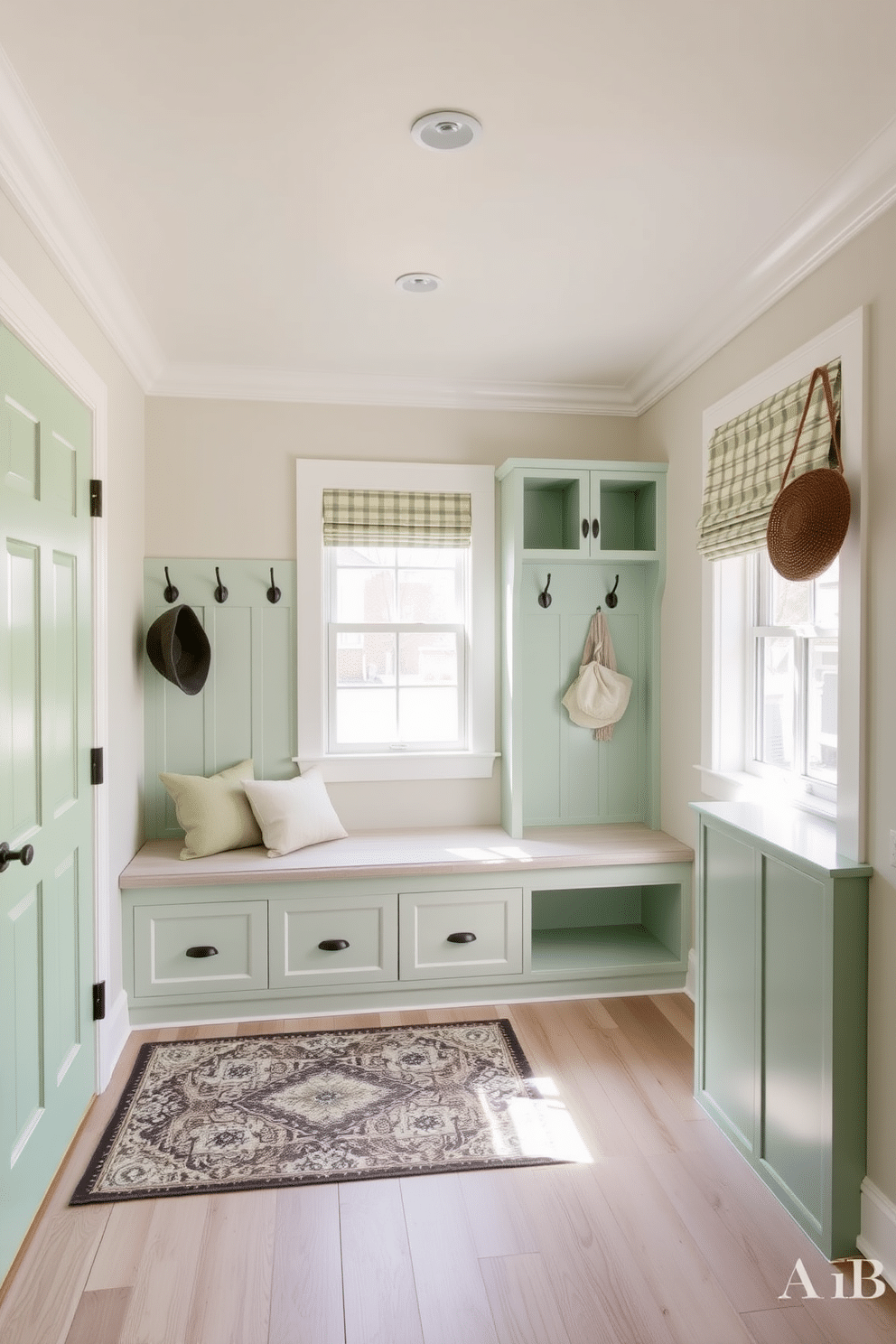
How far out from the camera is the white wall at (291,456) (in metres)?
3.64

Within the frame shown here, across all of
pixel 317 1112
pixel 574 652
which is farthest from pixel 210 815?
pixel 574 652

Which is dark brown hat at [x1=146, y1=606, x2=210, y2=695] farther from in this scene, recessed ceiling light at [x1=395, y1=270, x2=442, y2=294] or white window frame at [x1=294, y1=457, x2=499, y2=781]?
recessed ceiling light at [x1=395, y1=270, x2=442, y2=294]

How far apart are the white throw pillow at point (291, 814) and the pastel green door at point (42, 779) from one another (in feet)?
2.60

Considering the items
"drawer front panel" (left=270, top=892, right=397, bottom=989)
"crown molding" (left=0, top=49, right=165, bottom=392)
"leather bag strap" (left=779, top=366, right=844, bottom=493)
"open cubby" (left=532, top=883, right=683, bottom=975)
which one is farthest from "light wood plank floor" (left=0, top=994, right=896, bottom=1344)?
"crown molding" (left=0, top=49, right=165, bottom=392)

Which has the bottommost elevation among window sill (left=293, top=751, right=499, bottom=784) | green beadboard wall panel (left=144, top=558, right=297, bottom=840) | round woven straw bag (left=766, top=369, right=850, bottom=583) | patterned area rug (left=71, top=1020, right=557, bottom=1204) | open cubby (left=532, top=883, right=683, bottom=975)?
patterned area rug (left=71, top=1020, right=557, bottom=1204)

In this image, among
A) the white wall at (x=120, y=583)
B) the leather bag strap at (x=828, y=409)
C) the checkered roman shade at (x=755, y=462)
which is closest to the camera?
the leather bag strap at (x=828, y=409)

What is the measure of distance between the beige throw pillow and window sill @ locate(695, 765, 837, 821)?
1851 mm

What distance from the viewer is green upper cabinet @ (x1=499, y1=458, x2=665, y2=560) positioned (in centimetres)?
360

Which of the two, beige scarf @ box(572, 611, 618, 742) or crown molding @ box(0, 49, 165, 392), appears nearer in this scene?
crown molding @ box(0, 49, 165, 392)

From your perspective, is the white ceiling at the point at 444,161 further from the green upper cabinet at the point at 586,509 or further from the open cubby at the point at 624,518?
the open cubby at the point at 624,518

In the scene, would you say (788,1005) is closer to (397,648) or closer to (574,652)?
(574,652)

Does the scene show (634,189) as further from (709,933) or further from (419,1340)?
(419,1340)

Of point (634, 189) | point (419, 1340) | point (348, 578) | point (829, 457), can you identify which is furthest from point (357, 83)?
point (419, 1340)

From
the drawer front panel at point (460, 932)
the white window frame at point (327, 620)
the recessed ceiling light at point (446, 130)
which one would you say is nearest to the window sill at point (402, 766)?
the white window frame at point (327, 620)
